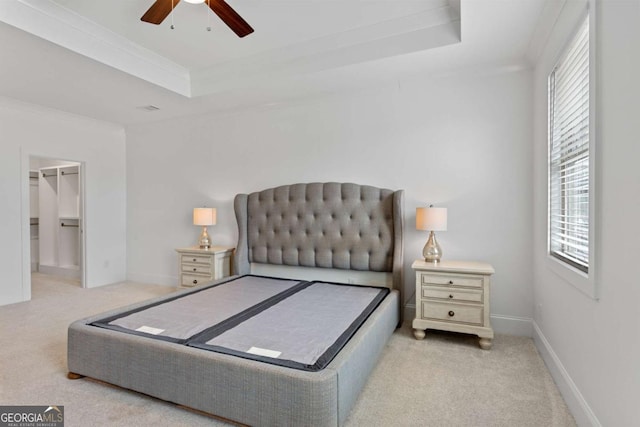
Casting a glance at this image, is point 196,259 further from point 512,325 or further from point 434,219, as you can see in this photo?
point 512,325

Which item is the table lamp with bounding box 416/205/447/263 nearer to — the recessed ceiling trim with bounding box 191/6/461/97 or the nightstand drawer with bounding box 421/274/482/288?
the nightstand drawer with bounding box 421/274/482/288

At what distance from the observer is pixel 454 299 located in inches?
112

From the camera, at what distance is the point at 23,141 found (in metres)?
4.21

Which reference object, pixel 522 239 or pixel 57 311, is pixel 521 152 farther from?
pixel 57 311

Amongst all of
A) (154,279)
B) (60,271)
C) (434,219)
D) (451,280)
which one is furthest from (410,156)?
(60,271)

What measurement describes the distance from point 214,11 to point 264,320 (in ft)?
6.90

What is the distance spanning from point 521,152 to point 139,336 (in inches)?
135

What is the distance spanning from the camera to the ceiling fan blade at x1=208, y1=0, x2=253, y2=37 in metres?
2.08

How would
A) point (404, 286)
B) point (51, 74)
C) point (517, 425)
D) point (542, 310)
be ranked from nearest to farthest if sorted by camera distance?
point (517, 425) → point (542, 310) → point (51, 74) → point (404, 286)

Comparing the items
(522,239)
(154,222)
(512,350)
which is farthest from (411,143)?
(154,222)

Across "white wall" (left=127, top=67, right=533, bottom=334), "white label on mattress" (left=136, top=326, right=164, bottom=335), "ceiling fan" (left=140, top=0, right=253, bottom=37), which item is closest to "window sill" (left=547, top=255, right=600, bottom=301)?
"white wall" (left=127, top=67, right=533, bottom=334)

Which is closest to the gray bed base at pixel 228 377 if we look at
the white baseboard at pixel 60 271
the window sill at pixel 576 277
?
the window sill at pixel 576 277

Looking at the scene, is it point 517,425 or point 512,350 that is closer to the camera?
point 517,425

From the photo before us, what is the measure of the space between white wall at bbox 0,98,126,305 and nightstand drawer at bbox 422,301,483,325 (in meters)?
4.76
